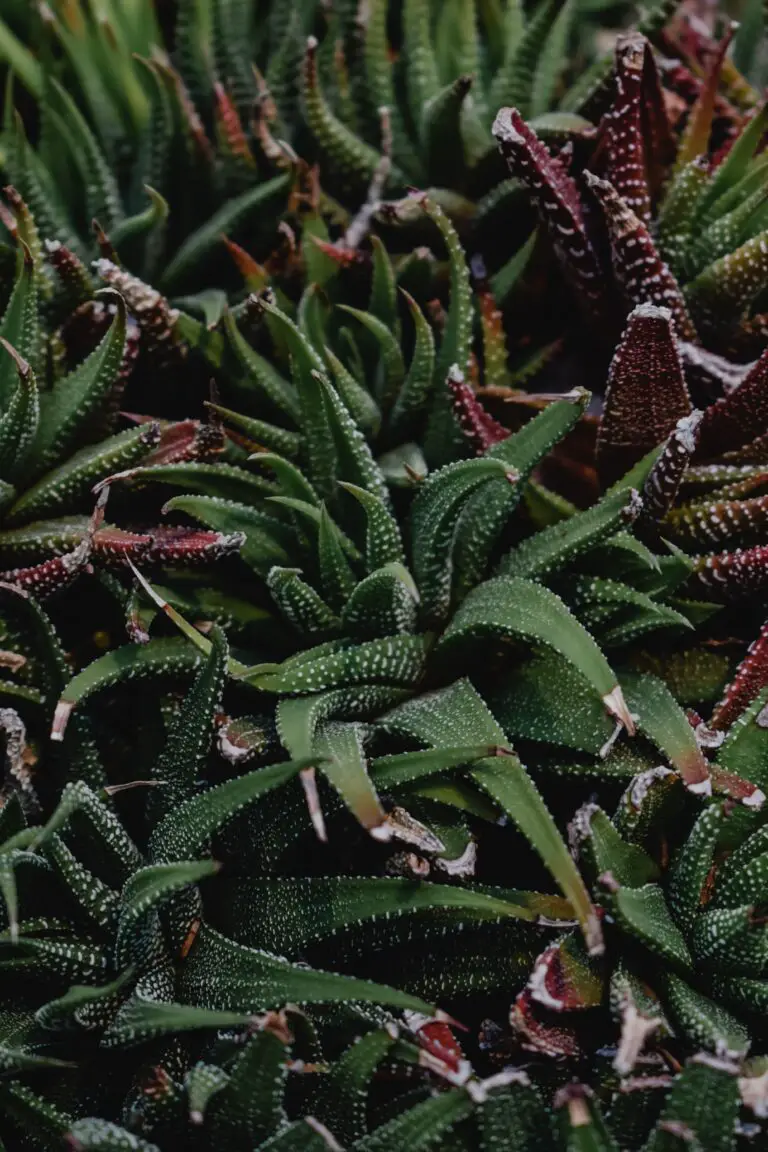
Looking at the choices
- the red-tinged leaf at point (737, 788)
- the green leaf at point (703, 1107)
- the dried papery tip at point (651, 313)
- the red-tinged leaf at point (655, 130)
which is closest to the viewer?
the green leaf at point (703, 1107)

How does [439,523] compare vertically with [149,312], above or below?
below

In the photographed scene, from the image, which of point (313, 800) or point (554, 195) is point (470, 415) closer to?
point (554, 195)

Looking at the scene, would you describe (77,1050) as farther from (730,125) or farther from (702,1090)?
(730,125)

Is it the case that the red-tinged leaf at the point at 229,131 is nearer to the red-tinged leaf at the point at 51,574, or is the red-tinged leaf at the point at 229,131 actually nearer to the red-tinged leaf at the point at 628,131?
the red-tinged leaf at the point at 628,131

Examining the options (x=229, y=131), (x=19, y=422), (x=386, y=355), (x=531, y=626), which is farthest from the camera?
(x=229, y=131)

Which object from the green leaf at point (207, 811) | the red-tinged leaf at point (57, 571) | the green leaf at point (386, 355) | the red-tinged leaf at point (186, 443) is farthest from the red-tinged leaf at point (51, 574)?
the green leaf at point (386, 355)

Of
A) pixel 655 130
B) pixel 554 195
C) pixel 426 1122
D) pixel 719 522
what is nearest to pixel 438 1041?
pixel 426 1122
